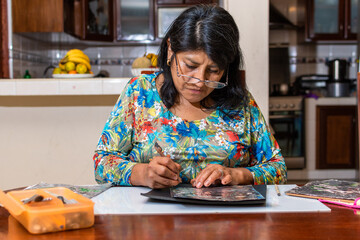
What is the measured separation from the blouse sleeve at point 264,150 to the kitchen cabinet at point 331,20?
4074 millimetres

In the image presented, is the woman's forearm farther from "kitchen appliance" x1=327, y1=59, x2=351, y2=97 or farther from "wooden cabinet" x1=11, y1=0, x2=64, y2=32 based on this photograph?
"kitchen appliance" x1=327, y1=59, x2=351, y2=97

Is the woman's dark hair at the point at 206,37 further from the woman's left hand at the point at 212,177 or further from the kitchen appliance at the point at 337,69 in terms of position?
the kitchen appliance at the point at 337,69

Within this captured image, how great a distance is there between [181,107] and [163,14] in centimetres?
385

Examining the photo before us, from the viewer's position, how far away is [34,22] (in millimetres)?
4184

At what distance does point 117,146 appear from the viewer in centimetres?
155

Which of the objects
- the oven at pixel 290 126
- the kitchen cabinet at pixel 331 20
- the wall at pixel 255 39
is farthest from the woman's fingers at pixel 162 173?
the kitchen cabinet at pixel 331 20

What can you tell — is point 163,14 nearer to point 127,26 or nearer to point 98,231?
point 127,26

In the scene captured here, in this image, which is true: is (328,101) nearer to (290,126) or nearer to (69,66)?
(290,126)

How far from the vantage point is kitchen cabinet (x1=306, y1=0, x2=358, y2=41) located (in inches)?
211

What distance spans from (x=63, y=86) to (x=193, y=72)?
4.78ft

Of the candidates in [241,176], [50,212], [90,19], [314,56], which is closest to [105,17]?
[90,19]

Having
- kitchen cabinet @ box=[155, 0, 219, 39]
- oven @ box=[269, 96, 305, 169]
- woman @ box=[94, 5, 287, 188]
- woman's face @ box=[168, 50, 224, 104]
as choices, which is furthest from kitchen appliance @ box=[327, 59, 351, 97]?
woman's face @ box=[168, 50, 224, 104]

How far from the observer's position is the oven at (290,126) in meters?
5.05

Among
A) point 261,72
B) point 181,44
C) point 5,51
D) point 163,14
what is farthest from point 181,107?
point 163,14
